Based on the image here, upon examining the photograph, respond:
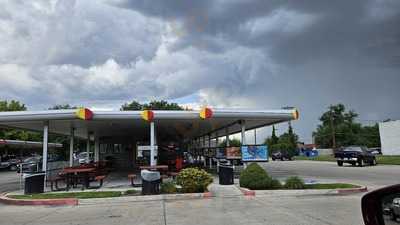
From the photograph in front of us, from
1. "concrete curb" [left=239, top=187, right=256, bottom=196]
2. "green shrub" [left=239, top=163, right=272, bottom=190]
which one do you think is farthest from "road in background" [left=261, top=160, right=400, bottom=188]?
"concrete curb" [left=239, top=187, right=256, bottom=196]

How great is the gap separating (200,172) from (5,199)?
24.5 ft

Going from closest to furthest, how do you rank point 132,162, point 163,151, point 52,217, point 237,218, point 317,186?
point 237,218 < point 52,217 < point 317,186 < point 163,151 < point 132,162

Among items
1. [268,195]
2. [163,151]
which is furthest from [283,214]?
[163,151]

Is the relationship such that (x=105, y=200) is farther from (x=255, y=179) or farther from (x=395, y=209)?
(x=395, y=209)

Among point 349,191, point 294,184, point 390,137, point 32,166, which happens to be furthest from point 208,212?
point 390,137

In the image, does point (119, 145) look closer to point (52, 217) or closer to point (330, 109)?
point (52, 217)

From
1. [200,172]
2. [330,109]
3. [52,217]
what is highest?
[330,109]

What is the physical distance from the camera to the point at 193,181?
1496cm

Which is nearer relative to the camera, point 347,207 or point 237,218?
point 237,218

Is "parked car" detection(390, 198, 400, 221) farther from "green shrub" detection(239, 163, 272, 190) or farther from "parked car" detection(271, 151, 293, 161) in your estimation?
"parked car" detection(271, 151, 293, 161)

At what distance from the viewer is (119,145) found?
3675 cm

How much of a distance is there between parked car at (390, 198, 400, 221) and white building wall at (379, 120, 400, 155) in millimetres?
59733

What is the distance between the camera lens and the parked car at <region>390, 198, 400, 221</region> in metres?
2.41

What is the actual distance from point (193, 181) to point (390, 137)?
52.2m
